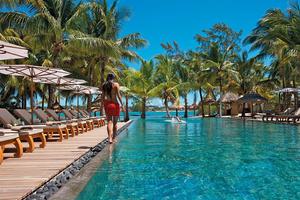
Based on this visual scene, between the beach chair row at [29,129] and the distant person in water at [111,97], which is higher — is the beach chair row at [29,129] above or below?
below

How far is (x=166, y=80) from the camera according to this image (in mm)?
32500

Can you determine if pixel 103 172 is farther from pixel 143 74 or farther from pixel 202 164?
pixel 143 74

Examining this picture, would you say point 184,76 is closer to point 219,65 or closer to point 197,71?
point 197,71

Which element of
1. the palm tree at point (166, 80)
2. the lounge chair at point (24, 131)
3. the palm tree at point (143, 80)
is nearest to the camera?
the lounge chair at point (24, 131)

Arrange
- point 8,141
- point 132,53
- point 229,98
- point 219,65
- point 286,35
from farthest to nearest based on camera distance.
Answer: point 229,98 → point 219,65 → point 132,53 → point 286,35 → point 8,141

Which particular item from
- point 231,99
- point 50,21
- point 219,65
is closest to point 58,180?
point 50,21

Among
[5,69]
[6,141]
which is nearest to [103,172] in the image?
[6,141]

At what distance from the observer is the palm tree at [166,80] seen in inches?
1265

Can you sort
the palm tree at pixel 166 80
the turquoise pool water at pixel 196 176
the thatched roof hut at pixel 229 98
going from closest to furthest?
1. the turquoise pool water at pixel 196 176
2. the palm tree at pixel 166 80
3. the thatched roof hut at pixel 229 98

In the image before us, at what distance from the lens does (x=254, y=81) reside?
35.8m

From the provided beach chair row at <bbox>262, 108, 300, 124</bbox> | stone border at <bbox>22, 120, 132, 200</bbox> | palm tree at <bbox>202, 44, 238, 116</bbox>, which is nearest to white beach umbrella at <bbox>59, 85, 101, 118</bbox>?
stone border at <bbox>22, 120, 132, 200</bbox>

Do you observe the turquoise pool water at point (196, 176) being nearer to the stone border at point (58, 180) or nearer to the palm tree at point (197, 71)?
the stone border at point (58, 180)

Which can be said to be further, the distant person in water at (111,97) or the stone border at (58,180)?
the distant person in water at (111,97)

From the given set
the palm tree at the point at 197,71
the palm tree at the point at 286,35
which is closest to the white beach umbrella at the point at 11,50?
the palm tree at the point at 286,35
